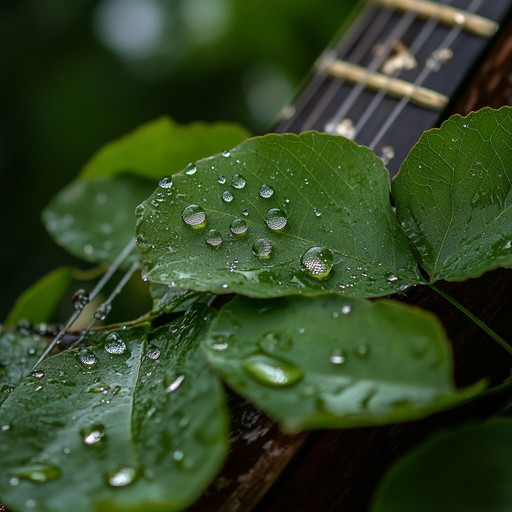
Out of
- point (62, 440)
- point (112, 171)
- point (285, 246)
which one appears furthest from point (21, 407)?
point (112, 171)

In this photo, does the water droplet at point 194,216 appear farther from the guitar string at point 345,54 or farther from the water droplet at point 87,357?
the guitar string at point 345,54

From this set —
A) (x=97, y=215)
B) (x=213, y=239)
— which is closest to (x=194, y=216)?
(x=213, y=239)

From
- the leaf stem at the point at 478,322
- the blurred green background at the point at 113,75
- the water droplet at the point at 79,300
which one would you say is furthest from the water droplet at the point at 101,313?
the blurred green background at the point at 113,75

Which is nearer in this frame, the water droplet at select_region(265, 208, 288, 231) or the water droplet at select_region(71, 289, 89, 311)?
the water droplet at select_region(265, 208, 288, 231)

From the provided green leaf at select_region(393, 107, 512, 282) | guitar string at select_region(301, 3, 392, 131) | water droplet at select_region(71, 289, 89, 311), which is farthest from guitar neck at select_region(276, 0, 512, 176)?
water droplet at select_region(71, 289, 89, 311)

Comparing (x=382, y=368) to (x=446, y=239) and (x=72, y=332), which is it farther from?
(x=72, y=332)

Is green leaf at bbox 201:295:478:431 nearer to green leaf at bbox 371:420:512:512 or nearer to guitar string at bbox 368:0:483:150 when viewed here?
green leaf at bbox 371:420:512:512
